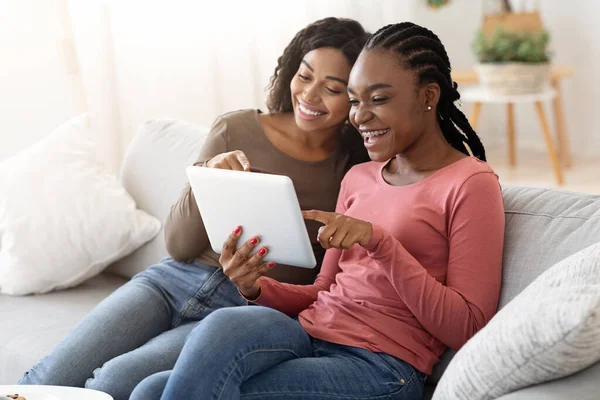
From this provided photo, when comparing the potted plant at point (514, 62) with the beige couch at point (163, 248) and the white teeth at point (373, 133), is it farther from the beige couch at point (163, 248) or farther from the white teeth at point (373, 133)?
the white teeth at point (373, 133)

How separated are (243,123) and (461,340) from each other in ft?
2.42

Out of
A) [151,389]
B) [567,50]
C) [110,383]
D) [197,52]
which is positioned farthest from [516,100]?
[151,389]

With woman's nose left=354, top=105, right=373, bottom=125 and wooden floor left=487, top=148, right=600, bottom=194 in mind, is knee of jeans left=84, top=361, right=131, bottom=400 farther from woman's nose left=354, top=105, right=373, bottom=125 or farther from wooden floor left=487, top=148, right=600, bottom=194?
wooden floor left=487, top=148, right=600, bottom=194

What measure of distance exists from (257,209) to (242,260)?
0.37ft

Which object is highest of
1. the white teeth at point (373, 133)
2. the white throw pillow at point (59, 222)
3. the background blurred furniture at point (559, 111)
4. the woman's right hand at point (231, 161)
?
the white teeth at point (373, 133)

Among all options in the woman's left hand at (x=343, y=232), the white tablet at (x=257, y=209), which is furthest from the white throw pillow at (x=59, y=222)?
the woman's left hand at (x=343, y=232)

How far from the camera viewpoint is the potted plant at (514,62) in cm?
404

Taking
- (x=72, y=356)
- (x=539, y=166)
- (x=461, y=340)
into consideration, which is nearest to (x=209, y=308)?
(x=72, y=356)

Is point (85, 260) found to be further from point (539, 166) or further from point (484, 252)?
point (539, 166)

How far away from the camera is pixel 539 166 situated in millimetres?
4926

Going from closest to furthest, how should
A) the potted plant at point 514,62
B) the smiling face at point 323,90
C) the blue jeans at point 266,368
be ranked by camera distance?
the blue jeans at point 266,368 → the smiling face at point 323,90 → the potted plant at point 514,62

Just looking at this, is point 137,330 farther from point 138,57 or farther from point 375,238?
point 138,57

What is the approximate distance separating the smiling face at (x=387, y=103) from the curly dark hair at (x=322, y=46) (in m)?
0.26

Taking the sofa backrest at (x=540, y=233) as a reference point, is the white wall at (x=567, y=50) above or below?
below
